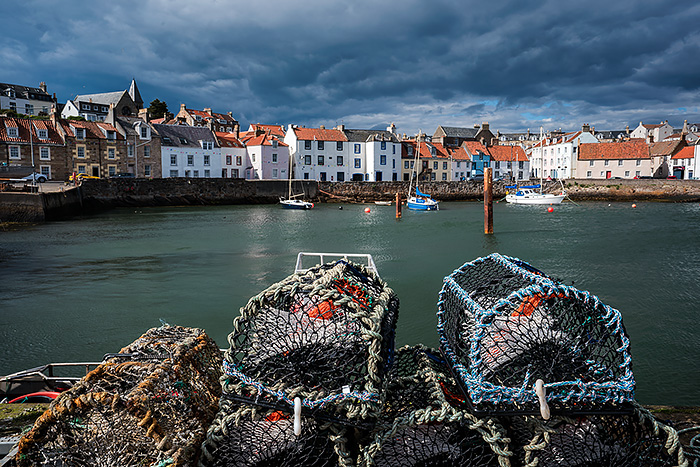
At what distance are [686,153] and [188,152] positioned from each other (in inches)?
2390

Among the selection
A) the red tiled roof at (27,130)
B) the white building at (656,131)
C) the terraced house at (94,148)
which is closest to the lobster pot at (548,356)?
the red tiled roof at (27,130)

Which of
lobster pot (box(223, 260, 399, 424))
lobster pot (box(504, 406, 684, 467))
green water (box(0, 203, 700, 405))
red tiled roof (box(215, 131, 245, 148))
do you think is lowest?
green water (box(0, 203, 700, 405))

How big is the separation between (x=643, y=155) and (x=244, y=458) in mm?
73960

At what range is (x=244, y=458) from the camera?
9.08ft

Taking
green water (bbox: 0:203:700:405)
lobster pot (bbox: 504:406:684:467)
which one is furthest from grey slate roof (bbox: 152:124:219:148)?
lobster pot (bbox: 504:406:684:467)

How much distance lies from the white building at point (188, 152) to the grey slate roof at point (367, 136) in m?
16.3

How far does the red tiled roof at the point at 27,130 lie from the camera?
1636 inches

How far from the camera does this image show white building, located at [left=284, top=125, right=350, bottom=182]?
58.5 meters

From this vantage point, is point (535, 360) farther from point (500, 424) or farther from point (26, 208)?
point (26, 208)

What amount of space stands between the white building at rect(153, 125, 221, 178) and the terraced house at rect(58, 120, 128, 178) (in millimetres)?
4301

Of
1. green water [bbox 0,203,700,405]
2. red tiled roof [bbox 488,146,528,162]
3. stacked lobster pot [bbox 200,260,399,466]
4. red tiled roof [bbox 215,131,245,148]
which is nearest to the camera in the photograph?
stacked lobster pot [bbox 200,260,399,466]

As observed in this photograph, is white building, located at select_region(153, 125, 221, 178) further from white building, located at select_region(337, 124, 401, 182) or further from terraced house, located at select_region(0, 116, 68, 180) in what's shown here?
white building, located at select_region(337, 124, 401, 182)

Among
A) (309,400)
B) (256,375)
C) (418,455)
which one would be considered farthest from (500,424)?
(256,375)

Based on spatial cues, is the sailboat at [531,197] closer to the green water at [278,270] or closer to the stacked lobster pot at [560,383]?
the green water at [278,270]
